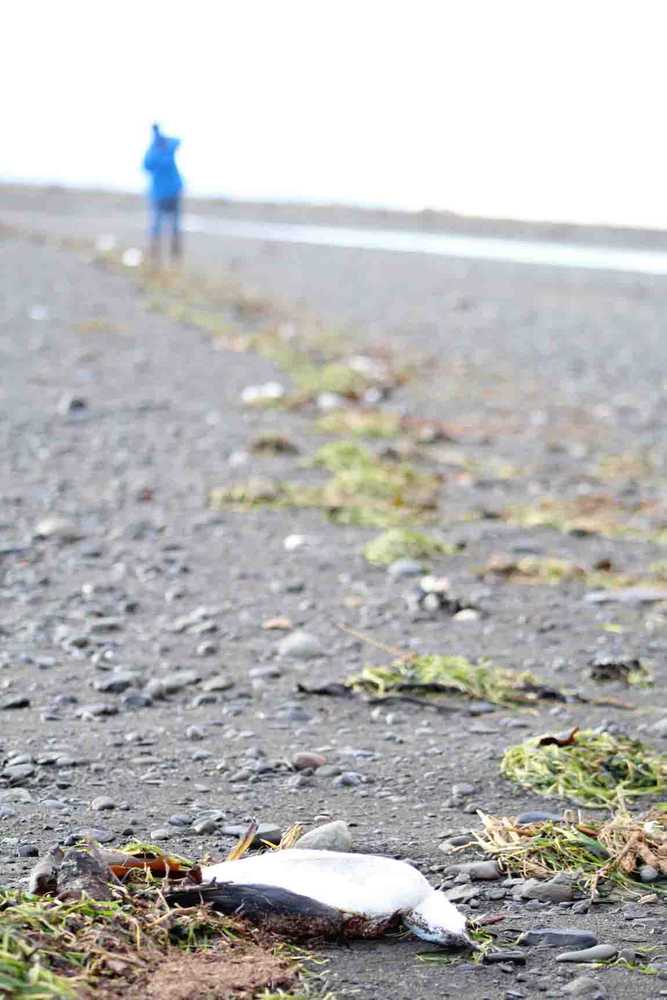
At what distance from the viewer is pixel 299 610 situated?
15.9 feet

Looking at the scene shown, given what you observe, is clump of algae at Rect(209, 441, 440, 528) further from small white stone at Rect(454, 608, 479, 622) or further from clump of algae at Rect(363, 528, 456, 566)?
small white stone at Rect(454, 608, 479, 622)

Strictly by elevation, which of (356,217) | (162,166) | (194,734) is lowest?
(194,734)

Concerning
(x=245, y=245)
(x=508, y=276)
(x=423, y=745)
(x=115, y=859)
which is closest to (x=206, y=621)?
(x=423, y=745)

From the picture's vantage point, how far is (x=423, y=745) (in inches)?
145

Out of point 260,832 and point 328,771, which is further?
point 328,771

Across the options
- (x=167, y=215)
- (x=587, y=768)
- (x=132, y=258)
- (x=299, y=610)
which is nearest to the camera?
(x=587, y=768)

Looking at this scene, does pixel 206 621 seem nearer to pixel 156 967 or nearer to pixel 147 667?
pixel 147 667

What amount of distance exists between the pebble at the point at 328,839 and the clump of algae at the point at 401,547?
8.52 feet

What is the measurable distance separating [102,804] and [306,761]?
1.83ft

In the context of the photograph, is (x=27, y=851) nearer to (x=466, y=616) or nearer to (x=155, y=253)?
(x=466, y=616)

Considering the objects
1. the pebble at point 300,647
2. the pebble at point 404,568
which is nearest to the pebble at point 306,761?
the pebble at point 300,647

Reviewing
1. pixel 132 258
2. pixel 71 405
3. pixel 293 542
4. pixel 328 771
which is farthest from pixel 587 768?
pixel 132 258

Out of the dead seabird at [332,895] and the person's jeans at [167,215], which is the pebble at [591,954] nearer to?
the dead seabird at [332,895]

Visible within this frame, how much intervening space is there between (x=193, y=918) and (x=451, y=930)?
455 mm
